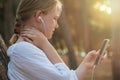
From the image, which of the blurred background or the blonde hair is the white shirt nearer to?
the blonde hair

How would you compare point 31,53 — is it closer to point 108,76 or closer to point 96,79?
point 96,79

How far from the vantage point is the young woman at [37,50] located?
2520 mm

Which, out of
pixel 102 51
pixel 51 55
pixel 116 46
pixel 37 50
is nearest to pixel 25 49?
pixel 37 50

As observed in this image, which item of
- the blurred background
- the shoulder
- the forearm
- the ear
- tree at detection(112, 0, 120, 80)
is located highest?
the ear

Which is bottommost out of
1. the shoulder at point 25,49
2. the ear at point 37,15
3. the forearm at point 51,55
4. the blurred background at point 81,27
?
the blurred background at point 81,27

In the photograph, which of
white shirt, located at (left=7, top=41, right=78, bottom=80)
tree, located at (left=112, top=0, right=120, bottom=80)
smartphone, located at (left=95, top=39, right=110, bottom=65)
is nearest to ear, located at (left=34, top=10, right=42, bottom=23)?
white shirt, located at (left=7, top=41, right=78, bottom=80)

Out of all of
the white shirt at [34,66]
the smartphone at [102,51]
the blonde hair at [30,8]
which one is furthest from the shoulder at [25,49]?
the smartphone at [102,51]

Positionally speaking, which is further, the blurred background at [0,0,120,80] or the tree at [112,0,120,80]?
the blurred background at [0,0,120,80]

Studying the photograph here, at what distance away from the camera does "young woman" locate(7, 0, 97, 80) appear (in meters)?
2.52

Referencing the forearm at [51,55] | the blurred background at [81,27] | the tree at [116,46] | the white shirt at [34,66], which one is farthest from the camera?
the blurred background at [81,27]

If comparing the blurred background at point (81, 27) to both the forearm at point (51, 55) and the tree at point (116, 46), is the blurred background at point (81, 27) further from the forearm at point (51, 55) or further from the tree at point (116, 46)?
the forearm at point (51, 55)

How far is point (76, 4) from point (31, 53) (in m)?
20.2

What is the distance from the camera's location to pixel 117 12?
10.6 metres

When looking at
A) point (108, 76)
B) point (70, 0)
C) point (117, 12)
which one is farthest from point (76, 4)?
point (117, 12)
